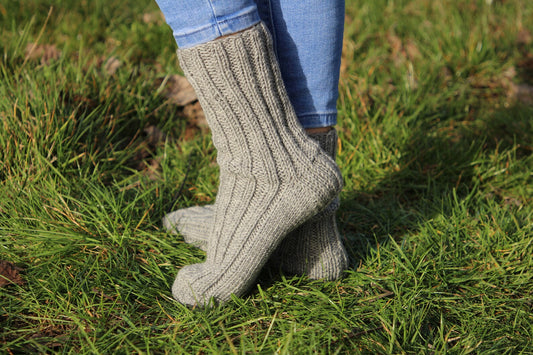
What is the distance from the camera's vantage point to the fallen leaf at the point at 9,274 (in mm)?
1156

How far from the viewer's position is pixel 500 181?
1733 mm

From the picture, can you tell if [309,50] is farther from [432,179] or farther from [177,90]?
[177,90]

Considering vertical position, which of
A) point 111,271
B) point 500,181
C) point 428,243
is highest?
point 111,271

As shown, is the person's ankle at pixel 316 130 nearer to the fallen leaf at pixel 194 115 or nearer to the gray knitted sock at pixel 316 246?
the gray knitted sock at pixel 316 246

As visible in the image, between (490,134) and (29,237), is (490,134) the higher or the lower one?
the lower one

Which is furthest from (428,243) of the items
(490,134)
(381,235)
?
(490,134)

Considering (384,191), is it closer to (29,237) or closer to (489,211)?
(489,211)

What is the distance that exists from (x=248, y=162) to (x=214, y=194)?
592mm

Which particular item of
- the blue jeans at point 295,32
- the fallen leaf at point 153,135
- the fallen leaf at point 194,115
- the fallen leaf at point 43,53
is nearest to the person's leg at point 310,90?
the blue jeans at point 295,32

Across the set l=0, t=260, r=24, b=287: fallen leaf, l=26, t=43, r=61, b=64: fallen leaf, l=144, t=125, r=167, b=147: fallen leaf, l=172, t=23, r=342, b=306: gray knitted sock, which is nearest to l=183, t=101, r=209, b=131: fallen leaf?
l=144, t=125, r=167, b=147: fallen leaf

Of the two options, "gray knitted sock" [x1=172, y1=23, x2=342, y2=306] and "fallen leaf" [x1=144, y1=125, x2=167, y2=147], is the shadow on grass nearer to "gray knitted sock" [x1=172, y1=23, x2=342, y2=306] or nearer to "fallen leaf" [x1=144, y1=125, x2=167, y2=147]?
"gray knitted sock" [x1=172, y1=23, x2=342, y2=306]

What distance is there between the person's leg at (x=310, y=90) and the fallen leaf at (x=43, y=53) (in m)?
1.03

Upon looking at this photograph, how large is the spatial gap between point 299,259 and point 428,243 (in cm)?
39

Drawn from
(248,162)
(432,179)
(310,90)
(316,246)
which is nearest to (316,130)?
(310,90)
